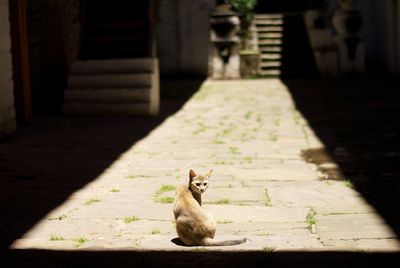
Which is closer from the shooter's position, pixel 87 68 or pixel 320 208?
pixel 320 208

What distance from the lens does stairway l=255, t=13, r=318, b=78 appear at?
1625 centimetres

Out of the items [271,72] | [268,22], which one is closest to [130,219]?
[271,72]

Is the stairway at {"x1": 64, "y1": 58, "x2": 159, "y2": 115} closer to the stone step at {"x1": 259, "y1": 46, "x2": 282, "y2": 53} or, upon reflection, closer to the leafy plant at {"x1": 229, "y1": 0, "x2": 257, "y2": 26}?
the leafy plant at {"x1": 229, "y1": 0, "x2": 257, "y2": 26}

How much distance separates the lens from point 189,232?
11.3 feet

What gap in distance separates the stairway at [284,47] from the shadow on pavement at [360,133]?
230 centimetres

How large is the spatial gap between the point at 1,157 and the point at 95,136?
1558mm

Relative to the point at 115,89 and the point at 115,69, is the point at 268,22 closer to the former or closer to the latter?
the point at 115,69

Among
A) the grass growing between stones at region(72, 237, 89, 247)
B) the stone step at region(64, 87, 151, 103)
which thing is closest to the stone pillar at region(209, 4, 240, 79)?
the stone step at region(64, 87, 151, 103)

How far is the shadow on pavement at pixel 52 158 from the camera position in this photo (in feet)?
14.6

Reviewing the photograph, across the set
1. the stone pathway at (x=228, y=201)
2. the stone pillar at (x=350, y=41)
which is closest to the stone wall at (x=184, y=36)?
the stone pillar at (x=350, y=41)

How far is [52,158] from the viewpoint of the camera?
6.46 m

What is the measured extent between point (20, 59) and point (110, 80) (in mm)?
1694
